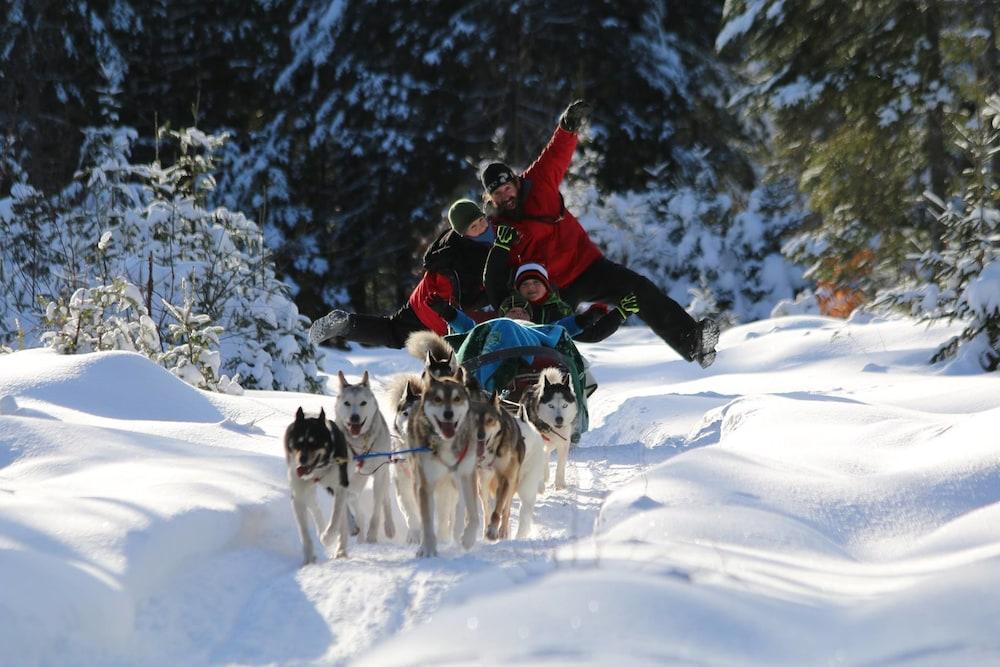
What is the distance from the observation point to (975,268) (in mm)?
9633

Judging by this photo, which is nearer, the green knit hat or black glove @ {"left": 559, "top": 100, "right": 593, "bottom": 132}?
the green knit hat

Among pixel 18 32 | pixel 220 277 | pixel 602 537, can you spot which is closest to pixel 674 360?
pixel 220 277

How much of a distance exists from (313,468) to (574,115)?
5.11 m

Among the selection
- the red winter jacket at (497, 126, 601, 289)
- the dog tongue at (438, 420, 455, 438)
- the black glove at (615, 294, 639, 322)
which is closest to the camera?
the dog tongue at (438, 420, 455, 438)

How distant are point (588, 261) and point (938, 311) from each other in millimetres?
3327

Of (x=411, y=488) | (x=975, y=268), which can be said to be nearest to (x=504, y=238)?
(x=411, y=488)

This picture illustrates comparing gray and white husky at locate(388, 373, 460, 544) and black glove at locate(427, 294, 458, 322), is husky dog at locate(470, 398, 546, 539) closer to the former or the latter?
gray and white husky at locate(388, 373, 460, 544)

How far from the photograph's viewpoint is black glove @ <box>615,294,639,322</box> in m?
8.36

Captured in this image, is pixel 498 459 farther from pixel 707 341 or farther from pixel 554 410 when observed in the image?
pixel 707 341

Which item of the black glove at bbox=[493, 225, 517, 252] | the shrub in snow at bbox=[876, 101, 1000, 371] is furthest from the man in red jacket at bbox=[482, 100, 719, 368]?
the shrub in snow at bbox=[876, 101, 1000, 371]

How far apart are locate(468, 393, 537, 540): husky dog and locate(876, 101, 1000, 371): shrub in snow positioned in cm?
563

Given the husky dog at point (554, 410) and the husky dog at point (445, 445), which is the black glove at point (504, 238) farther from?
the husky dog at point (445, 445)

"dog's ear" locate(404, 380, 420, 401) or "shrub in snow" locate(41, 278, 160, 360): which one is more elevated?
"shrub in snow" locate(41, 278, 160, 360)

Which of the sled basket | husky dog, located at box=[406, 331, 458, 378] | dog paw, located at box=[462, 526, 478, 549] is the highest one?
husky dog, located at box=[406, 331, 458, 378]
